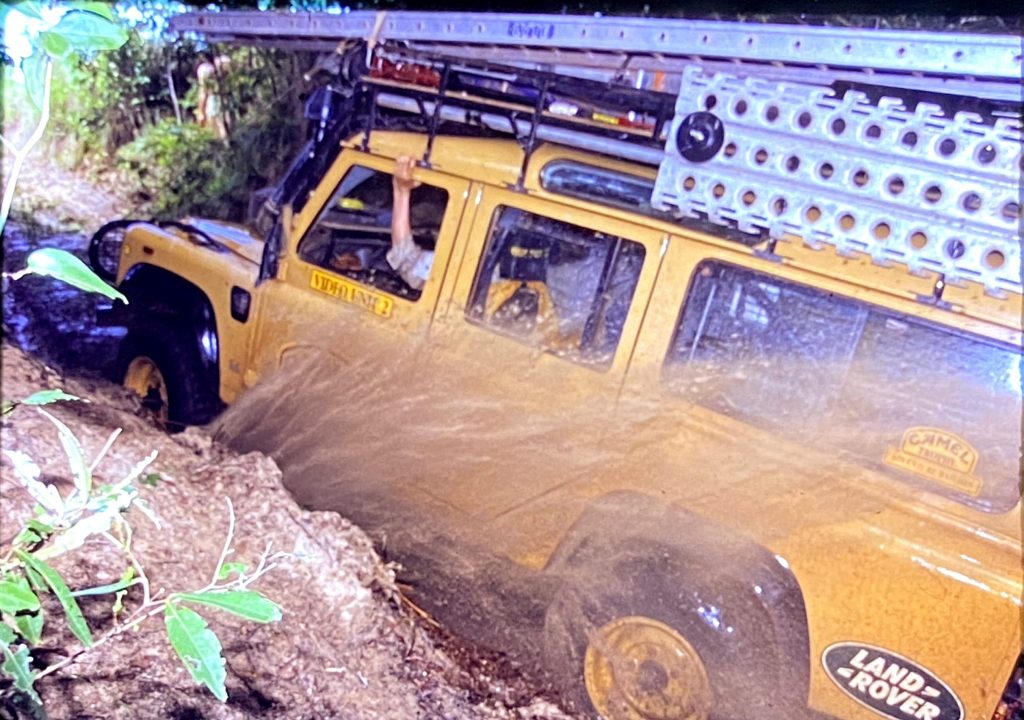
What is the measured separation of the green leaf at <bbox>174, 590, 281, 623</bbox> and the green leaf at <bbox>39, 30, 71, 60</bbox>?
2.55ft

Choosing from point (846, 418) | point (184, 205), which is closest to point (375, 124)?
point (846, 418)

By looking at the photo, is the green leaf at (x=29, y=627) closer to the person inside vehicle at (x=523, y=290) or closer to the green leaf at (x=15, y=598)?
the green leaf at (x=15, y=598)

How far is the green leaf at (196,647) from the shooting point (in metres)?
1.10

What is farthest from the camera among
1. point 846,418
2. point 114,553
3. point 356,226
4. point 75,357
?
point 75,357

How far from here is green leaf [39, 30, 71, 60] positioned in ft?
3.19

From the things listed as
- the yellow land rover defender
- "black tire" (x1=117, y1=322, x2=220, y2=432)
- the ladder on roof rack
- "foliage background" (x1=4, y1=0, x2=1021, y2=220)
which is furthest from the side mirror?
"foliage background" (x1=4, y1=0, x2=1021, y2=220)

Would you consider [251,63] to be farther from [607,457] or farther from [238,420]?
[607,457]

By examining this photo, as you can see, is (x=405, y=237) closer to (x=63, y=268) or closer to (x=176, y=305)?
(x=176, y=305)

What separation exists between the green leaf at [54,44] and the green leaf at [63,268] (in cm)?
25

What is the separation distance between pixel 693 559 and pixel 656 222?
126cm

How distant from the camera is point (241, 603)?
3.84ft

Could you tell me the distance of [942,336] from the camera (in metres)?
2.39

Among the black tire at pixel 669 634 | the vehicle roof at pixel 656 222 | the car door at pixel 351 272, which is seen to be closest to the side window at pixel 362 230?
the car door at pixel 351 272

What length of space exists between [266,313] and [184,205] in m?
8.51
